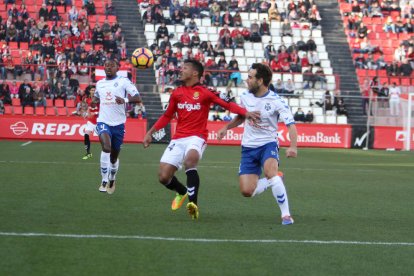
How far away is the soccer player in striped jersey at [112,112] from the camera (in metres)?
16.2

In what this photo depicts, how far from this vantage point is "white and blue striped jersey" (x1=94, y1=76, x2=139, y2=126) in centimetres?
1636

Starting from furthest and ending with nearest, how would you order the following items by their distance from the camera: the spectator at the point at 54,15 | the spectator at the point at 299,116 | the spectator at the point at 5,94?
the spectator at the point at 54,15 → the spectator at the point at 299,116 → the spectator at the point at 5,94

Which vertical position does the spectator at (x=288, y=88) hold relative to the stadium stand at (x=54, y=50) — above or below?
below

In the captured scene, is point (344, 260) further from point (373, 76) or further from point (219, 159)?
point (373, 76)

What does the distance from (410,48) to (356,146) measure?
10175 mm

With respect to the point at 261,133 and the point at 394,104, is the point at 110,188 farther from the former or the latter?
the point at 394,104

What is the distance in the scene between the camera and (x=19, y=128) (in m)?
36.2

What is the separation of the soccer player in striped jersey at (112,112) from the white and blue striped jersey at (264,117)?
4296mm

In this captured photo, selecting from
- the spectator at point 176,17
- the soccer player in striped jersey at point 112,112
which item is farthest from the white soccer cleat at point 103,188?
the spectator at point 176,17

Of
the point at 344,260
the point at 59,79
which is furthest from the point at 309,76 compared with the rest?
the point at 344,260

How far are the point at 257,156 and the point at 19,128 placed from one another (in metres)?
25.2

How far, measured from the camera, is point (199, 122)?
12.8 metres

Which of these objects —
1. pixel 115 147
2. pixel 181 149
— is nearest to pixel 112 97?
pixel 115 147

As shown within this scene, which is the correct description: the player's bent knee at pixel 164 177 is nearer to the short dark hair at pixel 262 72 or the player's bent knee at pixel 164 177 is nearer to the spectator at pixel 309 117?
the short dark hair at pixel 262 72
